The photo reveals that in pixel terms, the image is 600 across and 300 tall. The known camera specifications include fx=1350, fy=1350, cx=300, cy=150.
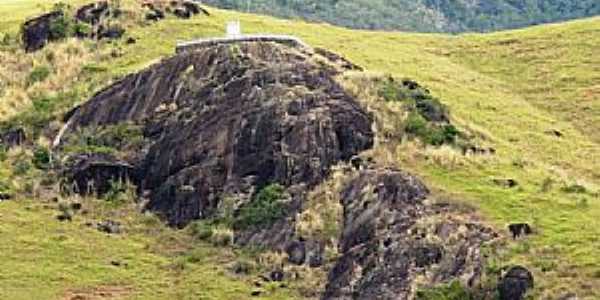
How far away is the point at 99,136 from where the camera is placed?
53.8 meters

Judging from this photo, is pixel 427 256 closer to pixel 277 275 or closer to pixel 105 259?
pixel 277 275

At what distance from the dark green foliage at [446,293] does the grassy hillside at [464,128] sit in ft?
6.49

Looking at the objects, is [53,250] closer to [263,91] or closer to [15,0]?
[263,91]

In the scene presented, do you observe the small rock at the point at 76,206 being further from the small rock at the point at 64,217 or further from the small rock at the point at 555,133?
the small rock at the point at 555,133

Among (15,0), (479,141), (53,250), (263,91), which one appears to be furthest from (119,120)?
(15,0)

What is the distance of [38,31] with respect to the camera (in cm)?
→ 6681

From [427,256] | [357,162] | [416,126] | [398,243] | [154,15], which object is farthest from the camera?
[154,15]

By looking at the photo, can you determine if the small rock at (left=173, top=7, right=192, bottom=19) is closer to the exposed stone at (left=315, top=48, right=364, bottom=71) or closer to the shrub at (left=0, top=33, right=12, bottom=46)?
the shrub at (left=0, top=33, right=12, bottom=46)

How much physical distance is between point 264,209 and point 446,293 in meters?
9.75

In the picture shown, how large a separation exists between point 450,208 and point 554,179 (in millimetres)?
6276

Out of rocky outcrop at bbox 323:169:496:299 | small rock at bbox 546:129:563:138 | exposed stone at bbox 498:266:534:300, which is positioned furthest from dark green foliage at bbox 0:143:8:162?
exposed stone at bbox 498:266:534:300

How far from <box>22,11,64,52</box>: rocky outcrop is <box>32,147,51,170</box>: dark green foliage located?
43.9 ft

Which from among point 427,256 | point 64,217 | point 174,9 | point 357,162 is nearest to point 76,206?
point 64,217

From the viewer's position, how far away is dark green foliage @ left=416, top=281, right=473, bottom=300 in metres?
38.6
